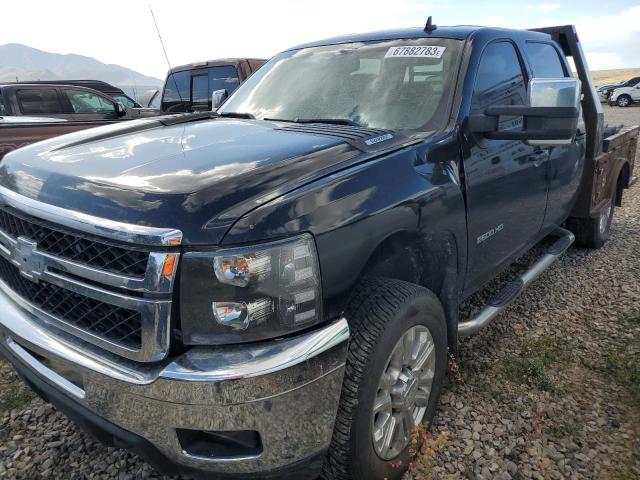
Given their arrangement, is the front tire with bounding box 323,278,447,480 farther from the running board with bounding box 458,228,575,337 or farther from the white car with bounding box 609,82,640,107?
the white car with bounding box 609,82,640,107

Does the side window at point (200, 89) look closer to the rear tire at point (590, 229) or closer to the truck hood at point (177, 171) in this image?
the rear tire at point (590, 229)

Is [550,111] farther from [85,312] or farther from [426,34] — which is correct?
[85,312]

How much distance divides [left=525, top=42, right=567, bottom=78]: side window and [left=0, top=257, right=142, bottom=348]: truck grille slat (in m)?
3.09

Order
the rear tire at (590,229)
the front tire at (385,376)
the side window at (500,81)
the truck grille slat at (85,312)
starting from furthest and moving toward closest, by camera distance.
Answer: the rear tire at (590,229) → the side window at (500,81) → the front tire at (385,376) → the truck grille slat at (85,312)

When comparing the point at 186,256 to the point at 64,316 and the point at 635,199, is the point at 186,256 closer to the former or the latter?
the point at 64,316

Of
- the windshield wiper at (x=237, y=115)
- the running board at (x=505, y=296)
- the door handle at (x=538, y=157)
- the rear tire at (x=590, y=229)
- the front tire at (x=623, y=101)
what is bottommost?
the front tire at (x=623, y=101)

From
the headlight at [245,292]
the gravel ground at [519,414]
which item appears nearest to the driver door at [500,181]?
the gravel ground at [519,414]

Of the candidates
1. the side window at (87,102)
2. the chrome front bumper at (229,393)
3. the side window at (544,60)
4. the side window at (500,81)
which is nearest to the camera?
the chrome front bumper at (229,393)

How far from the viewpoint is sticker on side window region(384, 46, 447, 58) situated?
2.87 m

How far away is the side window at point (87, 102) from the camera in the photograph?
29.0 feet

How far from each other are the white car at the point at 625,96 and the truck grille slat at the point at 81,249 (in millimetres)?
31959

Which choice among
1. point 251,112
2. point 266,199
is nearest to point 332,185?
point 266,199

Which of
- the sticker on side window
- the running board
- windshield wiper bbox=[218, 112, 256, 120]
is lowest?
the running board

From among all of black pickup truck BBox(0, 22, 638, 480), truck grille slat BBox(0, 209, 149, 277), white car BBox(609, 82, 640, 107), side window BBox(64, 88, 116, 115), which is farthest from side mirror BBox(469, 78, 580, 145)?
white car BBox(609, 82, 640, 107)
